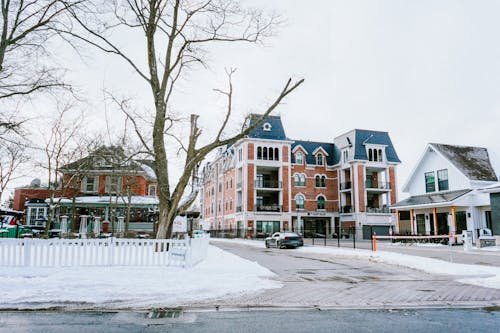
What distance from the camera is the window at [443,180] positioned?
32.5 metres

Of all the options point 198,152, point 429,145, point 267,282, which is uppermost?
point 429,145

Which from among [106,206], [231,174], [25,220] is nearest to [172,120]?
[106,206]

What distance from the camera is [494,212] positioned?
81.1ft

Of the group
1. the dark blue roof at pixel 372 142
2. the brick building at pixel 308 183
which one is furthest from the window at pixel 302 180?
the dark blue roof at pixel 372 142

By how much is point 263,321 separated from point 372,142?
158ft

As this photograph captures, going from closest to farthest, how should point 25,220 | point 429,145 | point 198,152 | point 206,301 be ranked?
point 206,301 → point 198,152 → point 429,145 → point 25,220

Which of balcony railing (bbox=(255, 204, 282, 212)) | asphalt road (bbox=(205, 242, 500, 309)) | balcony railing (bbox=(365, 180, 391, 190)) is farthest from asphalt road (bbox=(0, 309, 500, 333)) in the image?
balcony railing (bbox=(365, 180, 391, 190))

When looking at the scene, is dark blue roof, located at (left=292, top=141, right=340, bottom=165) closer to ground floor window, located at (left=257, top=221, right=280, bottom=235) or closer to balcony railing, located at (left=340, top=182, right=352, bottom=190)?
balcony railing, located at (left=340, top=182, right=352, bottom=190)

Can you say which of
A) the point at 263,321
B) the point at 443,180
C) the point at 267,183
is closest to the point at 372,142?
the point at 267,183

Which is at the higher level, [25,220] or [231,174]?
[231,174]

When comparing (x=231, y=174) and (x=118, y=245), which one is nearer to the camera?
(x=118, y=245)

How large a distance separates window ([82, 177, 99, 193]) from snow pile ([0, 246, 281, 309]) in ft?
110

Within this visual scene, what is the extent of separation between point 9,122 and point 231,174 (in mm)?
40844

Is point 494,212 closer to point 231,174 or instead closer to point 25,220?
point 231,174
